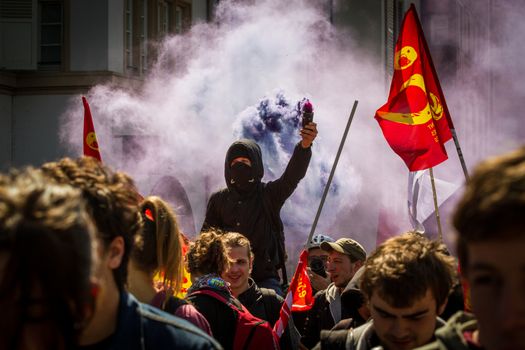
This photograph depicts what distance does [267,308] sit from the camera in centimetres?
652

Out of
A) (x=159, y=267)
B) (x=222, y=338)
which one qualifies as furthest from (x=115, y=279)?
(x=222, y=338)

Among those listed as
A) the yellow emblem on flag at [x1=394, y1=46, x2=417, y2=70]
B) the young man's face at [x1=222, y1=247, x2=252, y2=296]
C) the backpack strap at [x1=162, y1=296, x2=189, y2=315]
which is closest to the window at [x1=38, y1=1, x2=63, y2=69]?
the yellow emblem on flag at [x1=394, y1=46, x2=417, y2=70]

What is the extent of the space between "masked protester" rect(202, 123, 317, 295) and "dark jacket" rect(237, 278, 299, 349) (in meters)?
1.99

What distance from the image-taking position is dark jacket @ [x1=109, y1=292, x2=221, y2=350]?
2.54 meters

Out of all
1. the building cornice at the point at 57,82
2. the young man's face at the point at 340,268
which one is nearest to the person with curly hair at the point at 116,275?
the young man's face at the point at 340,268

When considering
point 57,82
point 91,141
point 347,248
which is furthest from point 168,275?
point 57,82

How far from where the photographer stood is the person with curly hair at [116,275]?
254cm

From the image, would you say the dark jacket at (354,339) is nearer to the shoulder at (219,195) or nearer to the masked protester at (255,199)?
the masked protester at (255,199)

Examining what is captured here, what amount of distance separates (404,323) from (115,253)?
1054mm

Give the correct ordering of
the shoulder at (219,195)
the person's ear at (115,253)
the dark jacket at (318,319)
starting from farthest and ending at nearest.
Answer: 1. the shoulder at (219,195)
2. the dark jacket at (318,319)
3. the person's ear at (115,253)

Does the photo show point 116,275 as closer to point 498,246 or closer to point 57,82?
point 498,246

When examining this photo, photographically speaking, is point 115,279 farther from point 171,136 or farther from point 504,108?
point 504,108

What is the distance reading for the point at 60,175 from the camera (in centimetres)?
267

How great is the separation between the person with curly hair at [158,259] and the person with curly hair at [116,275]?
91 centimetres
